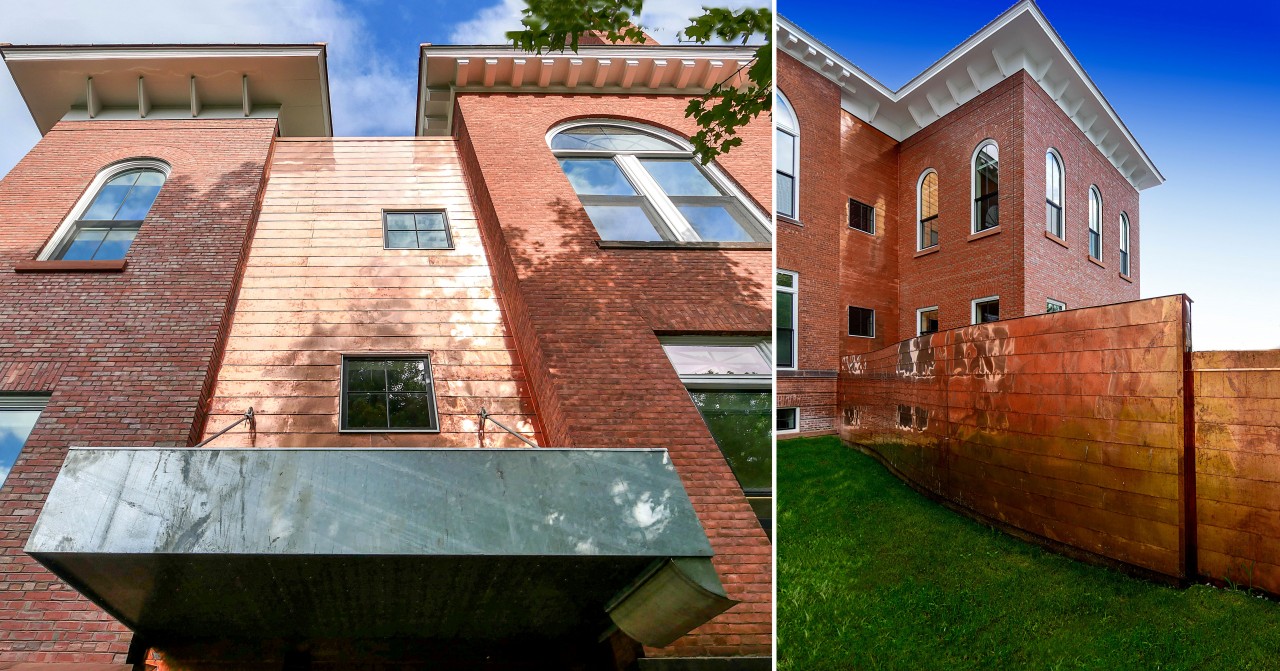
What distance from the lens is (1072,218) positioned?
1.47m

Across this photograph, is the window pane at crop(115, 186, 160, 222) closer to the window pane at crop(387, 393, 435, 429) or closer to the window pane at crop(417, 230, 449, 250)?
the window pane at crop(417, 230, 449, 250)

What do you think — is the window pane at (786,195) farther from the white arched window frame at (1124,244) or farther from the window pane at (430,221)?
the window pane at (430,221)

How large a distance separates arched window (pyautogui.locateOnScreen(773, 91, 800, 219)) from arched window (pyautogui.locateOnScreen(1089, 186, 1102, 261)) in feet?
1.91

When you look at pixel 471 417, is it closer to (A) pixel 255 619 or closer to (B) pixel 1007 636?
(A) pixel 255 619

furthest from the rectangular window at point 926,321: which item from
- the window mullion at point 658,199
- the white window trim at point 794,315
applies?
the window mullion at point 658,199

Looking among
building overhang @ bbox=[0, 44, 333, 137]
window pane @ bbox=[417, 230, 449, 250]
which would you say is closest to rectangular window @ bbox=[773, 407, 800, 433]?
window pane @ bbox=[417, 230, 449, 250]

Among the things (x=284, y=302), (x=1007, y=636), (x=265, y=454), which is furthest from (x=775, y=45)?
(x=284, y=302)

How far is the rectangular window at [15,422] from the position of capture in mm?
5695

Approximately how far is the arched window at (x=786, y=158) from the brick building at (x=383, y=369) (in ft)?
7.05

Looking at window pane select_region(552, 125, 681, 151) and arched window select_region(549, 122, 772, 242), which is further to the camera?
window pane select_region(552, 125, 681, 151)

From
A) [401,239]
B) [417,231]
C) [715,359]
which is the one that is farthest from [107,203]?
[715,359]

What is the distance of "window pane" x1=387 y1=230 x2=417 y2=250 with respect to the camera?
27.4 ft

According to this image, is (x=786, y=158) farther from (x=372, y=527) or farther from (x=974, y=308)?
(x=372, y=527)

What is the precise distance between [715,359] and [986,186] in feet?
15.5
